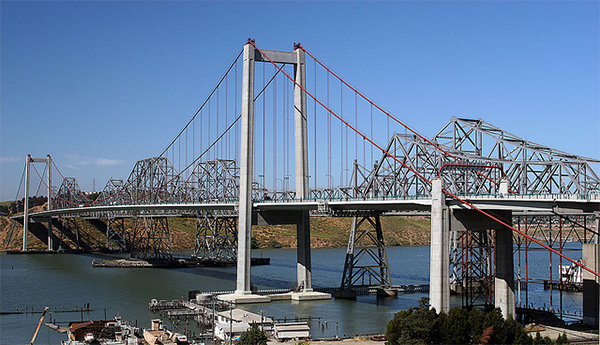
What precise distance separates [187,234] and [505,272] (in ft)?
355

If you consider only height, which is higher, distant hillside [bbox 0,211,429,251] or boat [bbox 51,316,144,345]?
distant hillside [bbox 0,211,429,251]

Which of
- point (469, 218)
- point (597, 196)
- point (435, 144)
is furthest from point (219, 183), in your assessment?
point (597, 196)

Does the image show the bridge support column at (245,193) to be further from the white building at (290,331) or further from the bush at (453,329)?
the bush at (453,329)

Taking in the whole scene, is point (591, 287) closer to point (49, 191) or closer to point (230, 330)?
point (230, 330)

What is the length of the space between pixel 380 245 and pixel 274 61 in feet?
63.6

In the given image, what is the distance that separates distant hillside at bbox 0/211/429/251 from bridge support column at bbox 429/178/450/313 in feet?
336

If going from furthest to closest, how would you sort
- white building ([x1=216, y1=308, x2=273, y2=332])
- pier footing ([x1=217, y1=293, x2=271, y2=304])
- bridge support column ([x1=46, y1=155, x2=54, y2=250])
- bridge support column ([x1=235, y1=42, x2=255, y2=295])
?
1. bridge support column ([x1=46, y1=155, x2=54, y2=250])
2. bridge support column ([x1=235, y1=42, x2=255, y2=295])
3. pier footing ([x1=217, y1=293, x2=271, y2=304])
4. white building ([x1=216, y1=308, x2=273, y2=332])

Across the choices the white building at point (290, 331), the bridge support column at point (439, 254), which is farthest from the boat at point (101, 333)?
the bridge support column at point (439, 254)

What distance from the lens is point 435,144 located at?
55094 millimetres

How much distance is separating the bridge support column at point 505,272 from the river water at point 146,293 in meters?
8.19

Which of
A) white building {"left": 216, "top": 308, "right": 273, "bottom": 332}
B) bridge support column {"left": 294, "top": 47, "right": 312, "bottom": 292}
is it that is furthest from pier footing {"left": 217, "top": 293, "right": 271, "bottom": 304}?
white building {"left": 216, "top": 308, "right": 273, "bottom": 332}

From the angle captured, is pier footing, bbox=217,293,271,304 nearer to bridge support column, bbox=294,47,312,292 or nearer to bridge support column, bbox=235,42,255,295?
bridge support column, bbox=235,42,255,295

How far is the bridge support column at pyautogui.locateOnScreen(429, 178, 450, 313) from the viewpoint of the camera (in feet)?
149

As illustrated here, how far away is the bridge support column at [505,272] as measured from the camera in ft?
160
